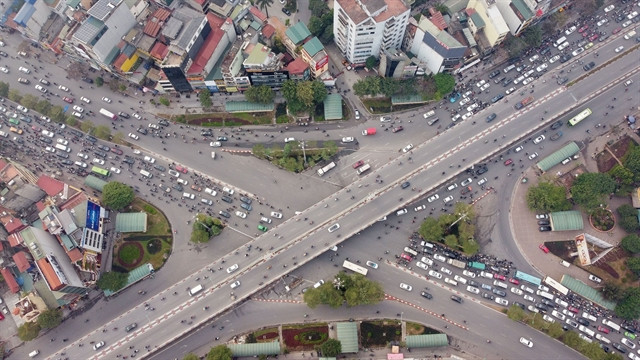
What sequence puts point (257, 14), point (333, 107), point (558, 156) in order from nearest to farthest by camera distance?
1. point (558, 156)
2. point (333, 107)
3. point (257, 14)

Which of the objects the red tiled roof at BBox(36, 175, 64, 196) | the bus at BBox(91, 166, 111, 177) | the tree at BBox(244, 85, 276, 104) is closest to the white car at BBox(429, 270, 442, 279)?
the tree at BBox(244, 85, 276, 104)

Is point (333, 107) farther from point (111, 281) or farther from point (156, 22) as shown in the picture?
point (111, 281)

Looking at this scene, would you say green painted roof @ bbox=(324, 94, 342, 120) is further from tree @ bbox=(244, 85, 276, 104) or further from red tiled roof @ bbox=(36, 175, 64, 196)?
red tiled roof @ bbox=(36, 175, 64, 196)

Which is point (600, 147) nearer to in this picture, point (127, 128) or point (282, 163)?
point (282, 163)

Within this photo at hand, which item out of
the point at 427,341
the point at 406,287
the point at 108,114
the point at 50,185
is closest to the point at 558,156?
the point at 406,287

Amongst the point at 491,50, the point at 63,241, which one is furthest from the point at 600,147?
the point at 63,241
